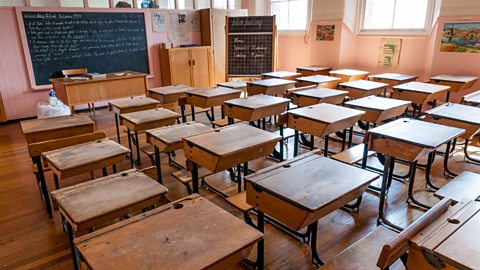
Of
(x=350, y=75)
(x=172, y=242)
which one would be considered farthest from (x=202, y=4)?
(x=172, y=242)

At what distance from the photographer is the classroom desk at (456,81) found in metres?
4.49

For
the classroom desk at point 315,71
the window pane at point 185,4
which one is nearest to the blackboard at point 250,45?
the classroom desk at point 315,71

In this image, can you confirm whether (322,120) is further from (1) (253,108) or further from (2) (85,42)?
(2) (85,42)

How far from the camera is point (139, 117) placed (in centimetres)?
335

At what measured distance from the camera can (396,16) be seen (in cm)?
579

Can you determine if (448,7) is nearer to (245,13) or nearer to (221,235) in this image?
(245,13)

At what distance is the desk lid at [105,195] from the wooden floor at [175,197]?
2.18ft

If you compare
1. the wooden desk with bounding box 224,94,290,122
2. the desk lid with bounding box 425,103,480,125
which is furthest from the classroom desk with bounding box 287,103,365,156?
the desk lid with bounding box 425,103,480,125

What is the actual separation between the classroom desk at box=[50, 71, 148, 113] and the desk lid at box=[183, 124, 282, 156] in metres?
3.46

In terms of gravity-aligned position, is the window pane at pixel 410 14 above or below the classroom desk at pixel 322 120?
above

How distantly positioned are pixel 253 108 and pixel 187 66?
14.2 feet

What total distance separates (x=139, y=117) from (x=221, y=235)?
7.57ft

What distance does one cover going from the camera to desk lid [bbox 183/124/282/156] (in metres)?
2.22

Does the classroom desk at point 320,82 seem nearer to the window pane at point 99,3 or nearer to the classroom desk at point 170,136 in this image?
the classroom desk at point 170,136
